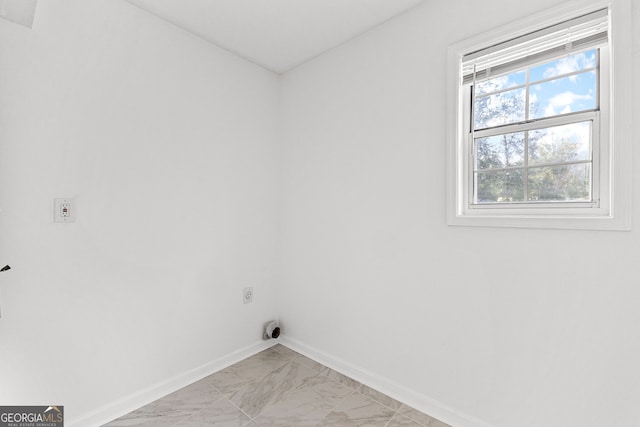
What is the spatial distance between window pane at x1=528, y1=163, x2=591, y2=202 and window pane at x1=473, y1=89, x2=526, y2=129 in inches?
12.1

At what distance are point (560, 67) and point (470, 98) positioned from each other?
40 cm

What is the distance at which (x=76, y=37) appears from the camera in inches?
61.4

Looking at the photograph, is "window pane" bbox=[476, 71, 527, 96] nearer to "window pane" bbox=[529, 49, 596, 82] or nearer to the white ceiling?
"window pane" bbox=[529, 49, 596, 82]

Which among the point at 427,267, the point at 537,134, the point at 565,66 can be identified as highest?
the point at 565,66

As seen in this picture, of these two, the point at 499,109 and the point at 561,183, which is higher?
the point at 499,109

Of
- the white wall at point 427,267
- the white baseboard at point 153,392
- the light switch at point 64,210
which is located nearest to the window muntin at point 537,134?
the white wall at point 427,267

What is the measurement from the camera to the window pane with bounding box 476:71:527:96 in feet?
5.05

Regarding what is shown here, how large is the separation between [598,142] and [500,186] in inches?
16.6

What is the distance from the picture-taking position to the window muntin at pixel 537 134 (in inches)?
53.2

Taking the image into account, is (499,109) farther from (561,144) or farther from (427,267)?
(427,267)

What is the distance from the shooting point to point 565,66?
1411mm
